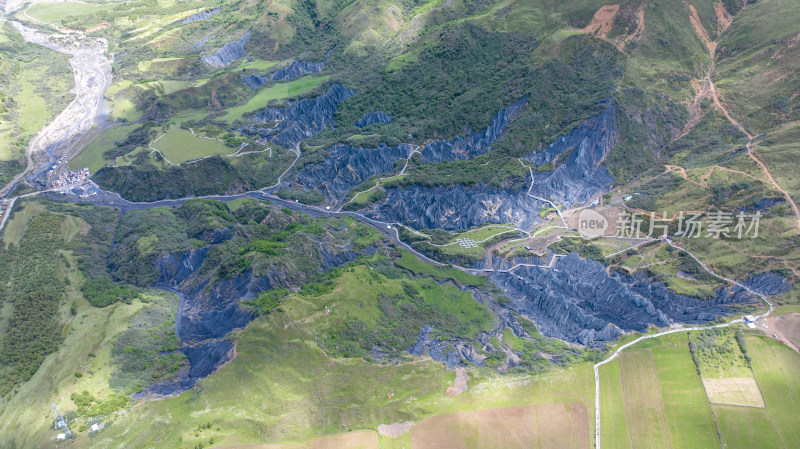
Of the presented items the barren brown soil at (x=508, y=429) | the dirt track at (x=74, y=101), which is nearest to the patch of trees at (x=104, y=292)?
the barren brown soil at (x=508, y=429)

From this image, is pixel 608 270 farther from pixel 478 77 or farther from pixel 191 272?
pixel 191 272

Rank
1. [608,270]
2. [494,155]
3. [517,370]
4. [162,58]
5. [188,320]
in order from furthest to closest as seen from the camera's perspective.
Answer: [162,58], [494,155], [608,270], [188,320], [517,370]

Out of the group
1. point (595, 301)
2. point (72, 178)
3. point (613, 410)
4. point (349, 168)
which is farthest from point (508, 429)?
point (72, 178)

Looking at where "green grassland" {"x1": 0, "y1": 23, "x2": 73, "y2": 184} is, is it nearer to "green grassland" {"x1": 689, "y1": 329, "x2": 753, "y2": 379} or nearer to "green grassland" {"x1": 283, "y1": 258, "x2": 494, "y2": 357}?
"green grassland" {"x1": 283, "y1": 258, "x2": 494, "y2": 357}

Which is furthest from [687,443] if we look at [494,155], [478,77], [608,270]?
[478,77]

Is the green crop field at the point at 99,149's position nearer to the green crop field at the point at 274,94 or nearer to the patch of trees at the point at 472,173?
the green crop field at the point at 274,94

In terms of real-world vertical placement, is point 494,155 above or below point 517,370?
above

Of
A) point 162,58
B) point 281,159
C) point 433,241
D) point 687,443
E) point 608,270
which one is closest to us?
point 687,443

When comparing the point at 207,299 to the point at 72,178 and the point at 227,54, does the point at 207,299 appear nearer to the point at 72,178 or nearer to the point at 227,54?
the point at 72,178
